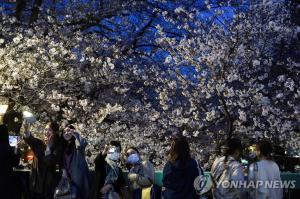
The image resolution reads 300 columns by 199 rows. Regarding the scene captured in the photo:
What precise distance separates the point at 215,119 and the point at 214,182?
7.23 m

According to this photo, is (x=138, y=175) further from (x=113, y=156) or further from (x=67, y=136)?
(x=67, y=136)

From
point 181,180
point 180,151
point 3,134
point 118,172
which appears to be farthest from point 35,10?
point 181,180

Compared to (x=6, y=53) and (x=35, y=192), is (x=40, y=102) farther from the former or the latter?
(x=35, y=192)

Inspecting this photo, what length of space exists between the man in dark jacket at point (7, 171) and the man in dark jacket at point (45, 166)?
0.78ft

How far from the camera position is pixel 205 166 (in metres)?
12.9

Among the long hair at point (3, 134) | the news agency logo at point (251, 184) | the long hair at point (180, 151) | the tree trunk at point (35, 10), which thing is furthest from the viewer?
the tree trunk at point (35, 10)

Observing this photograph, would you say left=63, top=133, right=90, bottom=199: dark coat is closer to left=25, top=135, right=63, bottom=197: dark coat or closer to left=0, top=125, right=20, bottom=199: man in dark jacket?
left=25, top=135, right=63, bottom=197: dark coat

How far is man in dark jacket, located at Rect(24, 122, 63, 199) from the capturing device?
22.2 feet

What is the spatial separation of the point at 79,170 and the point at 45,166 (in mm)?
505

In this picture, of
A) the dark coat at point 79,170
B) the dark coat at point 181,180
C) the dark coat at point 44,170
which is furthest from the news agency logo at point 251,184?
the dark coat at point 44,170

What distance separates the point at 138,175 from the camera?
6754mm

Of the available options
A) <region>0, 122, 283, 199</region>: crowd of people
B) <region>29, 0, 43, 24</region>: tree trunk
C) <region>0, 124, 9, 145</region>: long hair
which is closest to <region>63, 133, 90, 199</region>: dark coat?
<region>0, 122, 283, 199</region>: crowd of people

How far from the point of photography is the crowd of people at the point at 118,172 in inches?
243

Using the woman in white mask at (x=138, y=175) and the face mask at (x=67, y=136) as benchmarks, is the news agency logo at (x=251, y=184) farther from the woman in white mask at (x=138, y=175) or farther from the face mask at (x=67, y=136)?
the face mask at (x=67, y=136)
